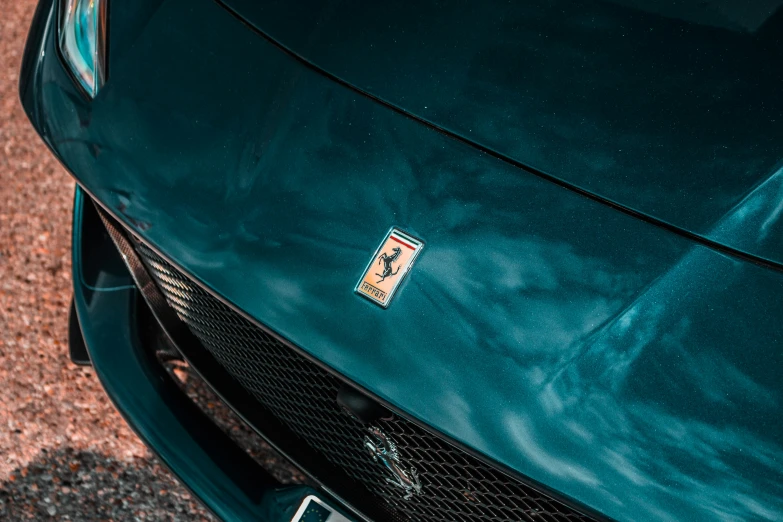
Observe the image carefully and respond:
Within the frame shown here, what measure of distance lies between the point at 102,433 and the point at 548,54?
57.5 inches

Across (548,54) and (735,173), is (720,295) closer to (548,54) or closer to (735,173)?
(735,173)

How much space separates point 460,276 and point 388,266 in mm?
111

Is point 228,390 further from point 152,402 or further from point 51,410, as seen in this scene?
point 51,410

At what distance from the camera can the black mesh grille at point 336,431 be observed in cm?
123

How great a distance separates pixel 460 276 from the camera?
1.22 m

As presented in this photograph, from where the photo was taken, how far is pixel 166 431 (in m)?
1.63

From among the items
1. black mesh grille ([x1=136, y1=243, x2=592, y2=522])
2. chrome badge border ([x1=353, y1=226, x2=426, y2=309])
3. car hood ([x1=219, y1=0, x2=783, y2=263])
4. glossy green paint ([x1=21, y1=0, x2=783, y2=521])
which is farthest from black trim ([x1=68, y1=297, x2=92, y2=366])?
chrome badge border ([x1=353, y1=226, x2=426, y2=309])

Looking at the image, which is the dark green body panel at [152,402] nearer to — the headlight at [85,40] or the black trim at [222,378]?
the black trim at [222,378]

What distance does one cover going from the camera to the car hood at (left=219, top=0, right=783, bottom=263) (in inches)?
50.2

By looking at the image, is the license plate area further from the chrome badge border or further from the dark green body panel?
the chrome badge border

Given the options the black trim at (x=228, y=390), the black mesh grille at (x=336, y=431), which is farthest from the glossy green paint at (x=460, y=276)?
the black trim at (x=228, y=390)

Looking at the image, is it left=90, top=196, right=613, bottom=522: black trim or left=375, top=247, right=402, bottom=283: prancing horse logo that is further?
left=90, top=196, right=613, bottom=522: black trim

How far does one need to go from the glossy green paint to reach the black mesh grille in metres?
0.12

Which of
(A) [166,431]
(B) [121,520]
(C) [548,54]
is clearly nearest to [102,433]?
(B) [121,520]
